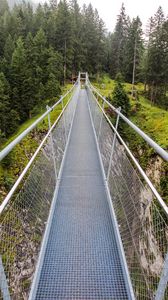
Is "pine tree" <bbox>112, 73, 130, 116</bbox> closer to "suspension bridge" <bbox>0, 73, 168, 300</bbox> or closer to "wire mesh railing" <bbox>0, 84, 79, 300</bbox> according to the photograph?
"suspension bridge" <bbox>0, 73, 168, 300</bbox>

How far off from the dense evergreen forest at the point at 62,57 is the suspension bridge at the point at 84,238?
17.1m

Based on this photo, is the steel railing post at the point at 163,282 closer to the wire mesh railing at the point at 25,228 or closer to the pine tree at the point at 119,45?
the wire mesh railing at the point at 25,228

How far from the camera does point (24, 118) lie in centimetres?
2767

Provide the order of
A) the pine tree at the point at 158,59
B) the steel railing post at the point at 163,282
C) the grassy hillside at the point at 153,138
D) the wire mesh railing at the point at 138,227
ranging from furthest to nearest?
the pine tree at the point at 158,59, the grassy hillside at the point at 153,138, the wire mesh railing at the point at 138,227, the steel railing post at the point at 163,282

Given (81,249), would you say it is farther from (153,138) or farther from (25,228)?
(153,138)

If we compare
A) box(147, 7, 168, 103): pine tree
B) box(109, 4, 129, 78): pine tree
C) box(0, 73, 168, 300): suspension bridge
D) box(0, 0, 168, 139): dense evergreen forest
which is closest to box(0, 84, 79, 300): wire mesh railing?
box(0, 73, 168, 300): suspension bridge

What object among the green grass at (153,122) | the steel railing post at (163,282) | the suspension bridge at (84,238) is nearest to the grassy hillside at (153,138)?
the green grass at (153,122)

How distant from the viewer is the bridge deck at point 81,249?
7.07 ft

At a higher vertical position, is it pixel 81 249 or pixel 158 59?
pixel 158 59

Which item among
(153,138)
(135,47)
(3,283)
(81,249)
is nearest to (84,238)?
(81,249)

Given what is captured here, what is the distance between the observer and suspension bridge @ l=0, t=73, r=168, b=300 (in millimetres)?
2070

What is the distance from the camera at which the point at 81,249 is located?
103 inches

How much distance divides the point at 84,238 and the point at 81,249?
0.18 meters

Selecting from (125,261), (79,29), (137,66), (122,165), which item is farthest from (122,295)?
(79,29)
